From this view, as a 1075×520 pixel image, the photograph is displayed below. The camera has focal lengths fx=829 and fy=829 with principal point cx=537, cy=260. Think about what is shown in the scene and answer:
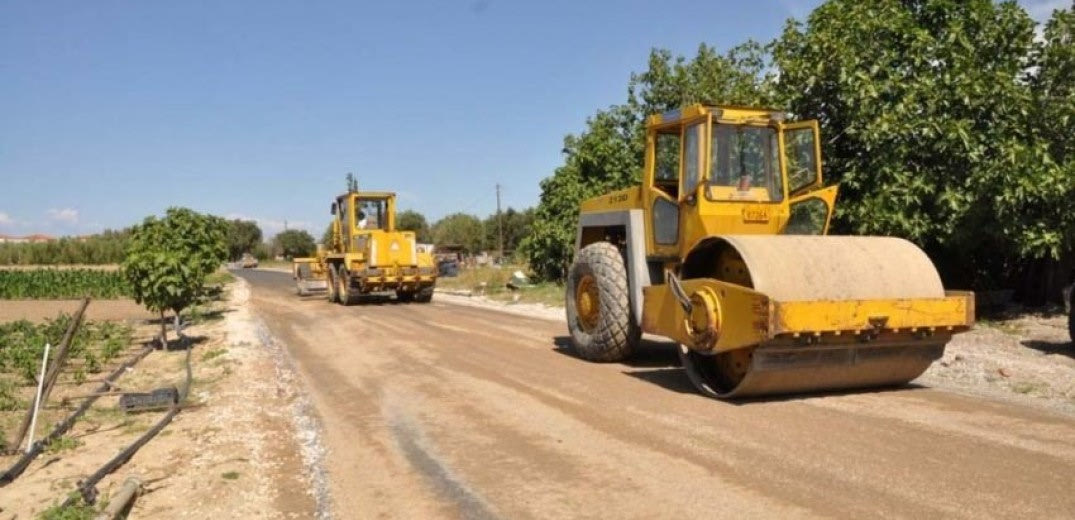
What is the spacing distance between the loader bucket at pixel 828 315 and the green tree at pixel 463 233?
80209 millimetres

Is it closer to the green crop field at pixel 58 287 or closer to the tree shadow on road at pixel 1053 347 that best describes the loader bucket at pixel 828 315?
the tree shadow on road at pixel 1053 347

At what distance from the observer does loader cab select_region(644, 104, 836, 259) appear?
8570mm

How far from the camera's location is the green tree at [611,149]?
2436 cm

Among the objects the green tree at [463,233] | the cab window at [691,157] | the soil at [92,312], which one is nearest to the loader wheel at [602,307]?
the cab window at [691,157]

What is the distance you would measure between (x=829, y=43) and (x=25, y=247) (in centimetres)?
8193

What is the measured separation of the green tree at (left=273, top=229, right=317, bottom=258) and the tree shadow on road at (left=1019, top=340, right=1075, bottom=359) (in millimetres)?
106280

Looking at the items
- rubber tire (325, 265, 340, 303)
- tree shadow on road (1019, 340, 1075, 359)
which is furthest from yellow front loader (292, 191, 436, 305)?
tree shadow on road (1019, 340, 1075, 359)

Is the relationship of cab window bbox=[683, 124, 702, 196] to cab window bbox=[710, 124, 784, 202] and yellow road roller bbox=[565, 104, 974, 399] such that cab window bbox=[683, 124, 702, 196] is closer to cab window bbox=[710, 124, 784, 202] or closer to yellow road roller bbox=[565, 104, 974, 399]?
yellow road roller bbox=[565, 104, 974, 399]

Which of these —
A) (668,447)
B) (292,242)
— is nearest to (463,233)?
(292,242)

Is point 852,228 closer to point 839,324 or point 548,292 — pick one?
point 839,324

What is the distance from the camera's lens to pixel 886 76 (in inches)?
535

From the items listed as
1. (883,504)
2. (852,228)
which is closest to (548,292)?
(852,228)

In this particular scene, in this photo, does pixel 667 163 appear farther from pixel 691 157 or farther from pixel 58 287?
pixel 58 287

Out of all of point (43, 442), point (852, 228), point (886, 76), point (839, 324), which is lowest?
point (43, 442)
